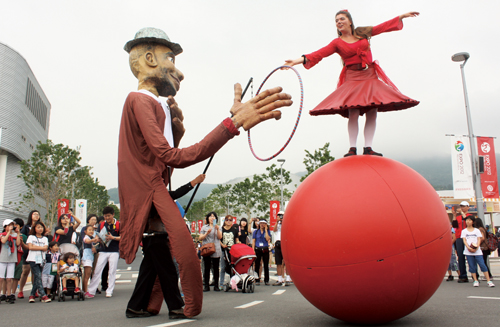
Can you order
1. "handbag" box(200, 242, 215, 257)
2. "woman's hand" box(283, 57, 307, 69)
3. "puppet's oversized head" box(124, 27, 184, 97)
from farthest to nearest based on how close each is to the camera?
"handbag" box(200, 242, 215, 257) → "puppet's oversized head" box(124, 27, 184, 97) → "woman's hand" box(283, 57, 307, 69)

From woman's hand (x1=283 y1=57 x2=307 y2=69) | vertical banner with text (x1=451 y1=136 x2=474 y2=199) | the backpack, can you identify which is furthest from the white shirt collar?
vertical banner with text (x1=451 y1=136 x2=474 y2=199)

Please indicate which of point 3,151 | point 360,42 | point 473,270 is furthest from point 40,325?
point 3,151

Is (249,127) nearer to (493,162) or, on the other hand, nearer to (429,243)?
(429,243)

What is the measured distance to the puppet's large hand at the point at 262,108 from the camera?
14.1ft

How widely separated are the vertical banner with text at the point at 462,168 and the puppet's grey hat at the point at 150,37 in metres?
16.1

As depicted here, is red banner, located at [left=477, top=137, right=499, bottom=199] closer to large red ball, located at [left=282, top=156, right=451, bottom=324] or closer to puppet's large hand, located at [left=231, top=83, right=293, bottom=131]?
large red ball, located at [left=282, top=156, right=451, bottom=324]

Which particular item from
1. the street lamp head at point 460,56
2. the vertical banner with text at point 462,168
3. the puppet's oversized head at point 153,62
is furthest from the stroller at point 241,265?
the vertical banner with text at point 462,168

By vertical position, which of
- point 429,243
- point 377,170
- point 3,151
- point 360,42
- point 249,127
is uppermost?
point 3,151

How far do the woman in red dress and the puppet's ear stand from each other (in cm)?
173

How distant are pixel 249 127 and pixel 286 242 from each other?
1244 mm

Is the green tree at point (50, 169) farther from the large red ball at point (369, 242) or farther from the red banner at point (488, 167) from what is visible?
the large red ball at point (369, 242)

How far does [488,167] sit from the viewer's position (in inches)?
779

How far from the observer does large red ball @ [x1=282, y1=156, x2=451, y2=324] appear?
11.8ft

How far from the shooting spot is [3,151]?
45.2 metres
